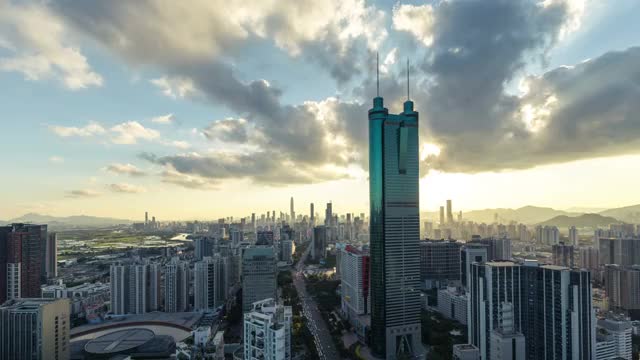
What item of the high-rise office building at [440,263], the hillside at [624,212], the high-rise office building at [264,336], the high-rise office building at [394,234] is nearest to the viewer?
the high-rise office building at [264,336]

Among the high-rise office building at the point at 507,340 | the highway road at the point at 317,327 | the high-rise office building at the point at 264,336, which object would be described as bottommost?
the highway road at the point at 317,327

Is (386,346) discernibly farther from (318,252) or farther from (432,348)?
(318,252)

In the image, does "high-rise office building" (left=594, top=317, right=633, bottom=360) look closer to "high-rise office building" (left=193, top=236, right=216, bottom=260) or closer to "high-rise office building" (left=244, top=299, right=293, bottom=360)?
"high-rise office building" (left=244, top=299, right=293, bottom=360)

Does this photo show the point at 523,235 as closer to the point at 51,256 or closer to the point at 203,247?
the point at 203,247

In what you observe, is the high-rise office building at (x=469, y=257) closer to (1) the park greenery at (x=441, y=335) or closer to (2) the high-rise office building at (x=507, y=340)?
(1) the park greenery at (x=441, y=335)

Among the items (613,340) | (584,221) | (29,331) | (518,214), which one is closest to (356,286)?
(613,340)

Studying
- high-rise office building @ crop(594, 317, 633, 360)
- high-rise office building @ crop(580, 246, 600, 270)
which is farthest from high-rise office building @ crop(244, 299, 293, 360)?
high-rise office building @ crop(580, 246, 600, 270)

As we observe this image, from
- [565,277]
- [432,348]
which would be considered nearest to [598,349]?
[565,277]

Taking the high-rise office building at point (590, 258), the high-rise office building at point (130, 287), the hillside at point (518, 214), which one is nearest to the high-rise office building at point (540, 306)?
the high-rise office building at point (130, 287)
